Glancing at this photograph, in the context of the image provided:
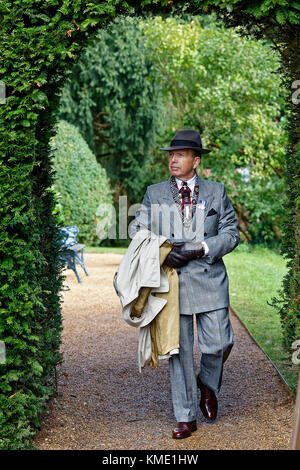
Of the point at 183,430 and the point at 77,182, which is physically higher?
the point at 77,182

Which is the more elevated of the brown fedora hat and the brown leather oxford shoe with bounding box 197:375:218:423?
the brown fedora hat

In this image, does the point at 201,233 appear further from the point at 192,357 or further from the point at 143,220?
the point at 192,357

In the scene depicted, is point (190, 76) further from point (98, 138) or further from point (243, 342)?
point (243, 342)

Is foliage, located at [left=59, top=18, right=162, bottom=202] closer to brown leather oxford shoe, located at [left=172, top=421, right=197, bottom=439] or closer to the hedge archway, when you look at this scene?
the hedge archway

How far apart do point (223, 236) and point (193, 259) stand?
28 cm

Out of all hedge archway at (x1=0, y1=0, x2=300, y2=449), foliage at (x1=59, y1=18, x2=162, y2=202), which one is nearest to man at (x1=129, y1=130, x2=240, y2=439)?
hedge archway at (x1=0, y1=0, x2=300, y2=449)

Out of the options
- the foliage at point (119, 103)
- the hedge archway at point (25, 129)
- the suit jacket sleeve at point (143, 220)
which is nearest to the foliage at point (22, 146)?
the hedge archway at point (25, 129)

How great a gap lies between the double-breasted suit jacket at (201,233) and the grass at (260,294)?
1195 millimetres

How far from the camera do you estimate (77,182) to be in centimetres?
1928

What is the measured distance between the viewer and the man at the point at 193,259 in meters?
4.76

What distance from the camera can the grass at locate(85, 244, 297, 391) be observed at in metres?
7.61

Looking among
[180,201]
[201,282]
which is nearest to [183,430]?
[201,282]

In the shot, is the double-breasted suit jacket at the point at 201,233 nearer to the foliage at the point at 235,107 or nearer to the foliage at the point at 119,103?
the foliage at the point at 235,107
